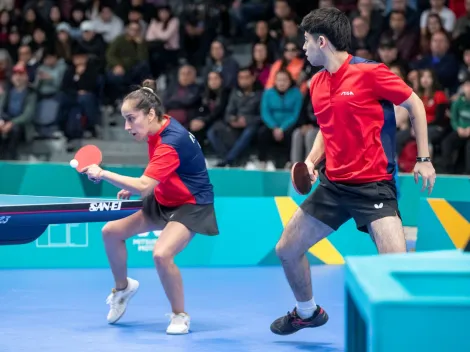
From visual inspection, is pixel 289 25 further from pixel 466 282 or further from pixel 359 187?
pixel 466 282

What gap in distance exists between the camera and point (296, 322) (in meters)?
5.26

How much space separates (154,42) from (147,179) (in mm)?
8722

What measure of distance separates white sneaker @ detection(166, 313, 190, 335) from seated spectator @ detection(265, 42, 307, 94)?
20.3 feet

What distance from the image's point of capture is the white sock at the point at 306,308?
17.1 feet

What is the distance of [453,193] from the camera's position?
894 centimetres

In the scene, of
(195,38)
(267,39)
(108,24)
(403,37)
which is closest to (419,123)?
(403,37)

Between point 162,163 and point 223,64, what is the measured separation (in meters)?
7.17

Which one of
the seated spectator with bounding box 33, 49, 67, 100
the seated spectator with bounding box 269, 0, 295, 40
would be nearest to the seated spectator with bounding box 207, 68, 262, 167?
the seated spectator with bounding box 269, 0, 295, 40

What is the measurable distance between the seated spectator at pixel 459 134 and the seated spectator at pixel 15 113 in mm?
5828

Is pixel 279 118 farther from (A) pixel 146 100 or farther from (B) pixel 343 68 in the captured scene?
(B) pixel 343 68

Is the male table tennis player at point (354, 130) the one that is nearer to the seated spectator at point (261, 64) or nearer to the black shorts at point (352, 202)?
the black shorts at point (352, 202)

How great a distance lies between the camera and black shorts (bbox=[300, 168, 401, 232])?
15.5 feet

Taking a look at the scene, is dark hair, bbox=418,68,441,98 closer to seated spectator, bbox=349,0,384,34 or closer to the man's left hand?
seated spectator, bbox=349,0,384,34

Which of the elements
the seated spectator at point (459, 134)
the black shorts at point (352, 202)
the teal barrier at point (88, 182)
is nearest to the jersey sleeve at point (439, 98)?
the seated spectator at point (459, 134)
